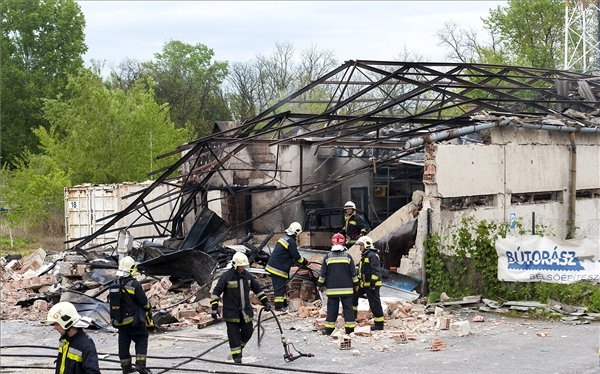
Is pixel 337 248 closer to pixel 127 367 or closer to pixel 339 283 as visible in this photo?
pixel 339 283

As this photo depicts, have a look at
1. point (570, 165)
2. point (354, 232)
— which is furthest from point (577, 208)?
point (354, 232)

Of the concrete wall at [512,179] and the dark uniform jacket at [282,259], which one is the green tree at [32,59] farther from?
the dark uniform jacket at [282,259]

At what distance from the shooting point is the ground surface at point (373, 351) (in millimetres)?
13680

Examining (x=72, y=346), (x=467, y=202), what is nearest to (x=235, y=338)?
(x=72, y=346)

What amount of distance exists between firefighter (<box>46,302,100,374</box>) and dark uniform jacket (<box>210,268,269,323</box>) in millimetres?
4665

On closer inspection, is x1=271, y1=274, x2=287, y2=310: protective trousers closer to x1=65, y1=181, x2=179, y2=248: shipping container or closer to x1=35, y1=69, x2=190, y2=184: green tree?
x1=65, y1=181, x2=179, y2=248: shipping container

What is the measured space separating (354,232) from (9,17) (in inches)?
1890

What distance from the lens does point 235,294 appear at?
14.3 meters

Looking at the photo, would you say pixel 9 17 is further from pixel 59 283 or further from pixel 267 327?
pixel 267 327

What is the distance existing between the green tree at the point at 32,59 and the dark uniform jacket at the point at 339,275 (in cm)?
4831

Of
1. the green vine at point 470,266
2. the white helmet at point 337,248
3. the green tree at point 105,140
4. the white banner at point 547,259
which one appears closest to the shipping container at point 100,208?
the green tree at point 105,140

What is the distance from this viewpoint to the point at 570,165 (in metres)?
23.0

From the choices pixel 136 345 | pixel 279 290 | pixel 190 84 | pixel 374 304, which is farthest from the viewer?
pixel 190 84

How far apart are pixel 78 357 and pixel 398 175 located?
18478 millimetres
